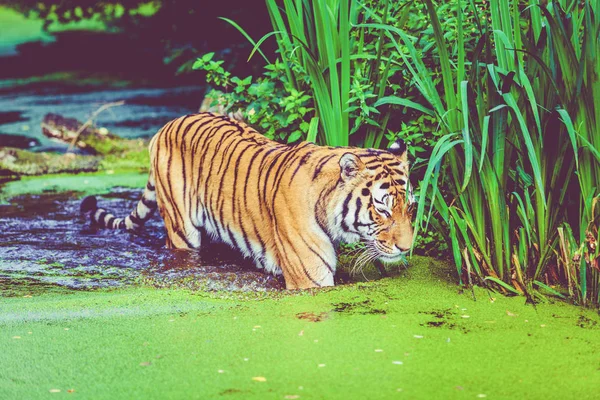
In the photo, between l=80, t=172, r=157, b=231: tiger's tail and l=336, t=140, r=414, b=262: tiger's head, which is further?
l=80, t=172, r=157, b=231: tiger's tail

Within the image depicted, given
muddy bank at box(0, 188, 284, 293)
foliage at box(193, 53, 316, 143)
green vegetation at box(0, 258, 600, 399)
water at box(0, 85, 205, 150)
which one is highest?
foliage at box(193, 53, 316, 143)

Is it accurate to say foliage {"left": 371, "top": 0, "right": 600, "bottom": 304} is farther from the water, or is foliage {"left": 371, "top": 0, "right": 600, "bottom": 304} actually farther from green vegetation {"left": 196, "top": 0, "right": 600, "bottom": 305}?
the water

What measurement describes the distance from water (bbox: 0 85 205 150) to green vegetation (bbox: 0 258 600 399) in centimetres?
595

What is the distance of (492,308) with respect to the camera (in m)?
4.04

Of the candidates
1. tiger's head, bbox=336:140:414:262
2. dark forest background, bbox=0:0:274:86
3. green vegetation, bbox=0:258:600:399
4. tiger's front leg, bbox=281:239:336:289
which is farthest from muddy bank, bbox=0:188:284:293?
dark forest background, bbox=0:0:274:86

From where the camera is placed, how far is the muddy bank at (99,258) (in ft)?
16.2

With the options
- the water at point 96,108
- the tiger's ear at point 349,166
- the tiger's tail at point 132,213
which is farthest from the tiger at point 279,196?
the water at point 96,108

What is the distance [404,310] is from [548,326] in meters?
0.64

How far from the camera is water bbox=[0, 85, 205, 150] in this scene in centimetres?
1065

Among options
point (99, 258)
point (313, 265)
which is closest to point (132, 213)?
point (99, 258)

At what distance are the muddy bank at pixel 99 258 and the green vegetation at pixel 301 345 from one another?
0.49 meters

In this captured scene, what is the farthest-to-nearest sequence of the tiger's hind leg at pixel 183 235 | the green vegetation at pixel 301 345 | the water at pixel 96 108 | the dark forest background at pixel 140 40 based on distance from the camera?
1. the water at pixel 96 108
2. the dark forest background at pixel 140 40
3. the tiger's hind leg at pixel 183 235
4. the green vegetation at pixel 301 345

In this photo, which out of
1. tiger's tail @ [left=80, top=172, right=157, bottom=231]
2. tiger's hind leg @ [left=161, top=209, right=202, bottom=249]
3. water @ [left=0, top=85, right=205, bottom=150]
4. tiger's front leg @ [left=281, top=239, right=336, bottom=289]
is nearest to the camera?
tiger's front leg @ [left=281, top=239, right=336, bottom=289]

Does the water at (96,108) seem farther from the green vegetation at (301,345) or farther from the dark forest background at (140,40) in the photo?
the green vegetation at (301,345)
